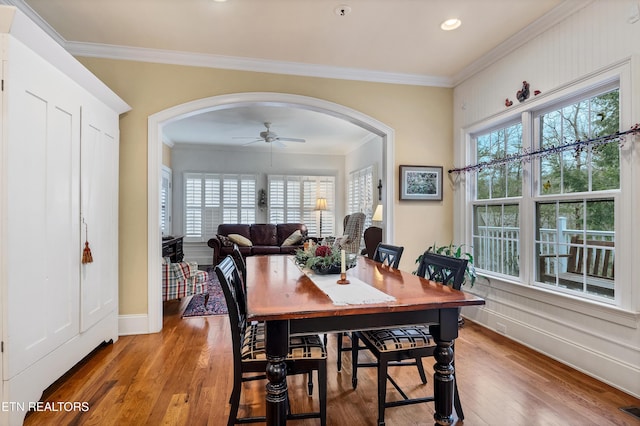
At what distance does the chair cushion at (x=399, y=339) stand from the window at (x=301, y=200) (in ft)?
20.8

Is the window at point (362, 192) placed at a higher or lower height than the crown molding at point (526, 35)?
lower

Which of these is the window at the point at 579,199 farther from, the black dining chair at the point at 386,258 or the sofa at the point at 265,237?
the sofa at the point at 265,237

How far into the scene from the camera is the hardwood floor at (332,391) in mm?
1891

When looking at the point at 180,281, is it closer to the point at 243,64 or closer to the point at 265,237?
the point at 243,64

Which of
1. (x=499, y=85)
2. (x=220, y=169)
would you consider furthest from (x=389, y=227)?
(x=220, y=169)

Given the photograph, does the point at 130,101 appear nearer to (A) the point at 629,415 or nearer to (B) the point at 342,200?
(A) the point at 629,415

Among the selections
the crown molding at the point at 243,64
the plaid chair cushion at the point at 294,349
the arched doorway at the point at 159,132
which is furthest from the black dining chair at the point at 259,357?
the crown molding at the point at 243,64

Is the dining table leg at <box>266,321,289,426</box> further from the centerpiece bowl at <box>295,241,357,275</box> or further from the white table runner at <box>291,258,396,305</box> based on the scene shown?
the centerpiece bowl at <box>295,241,357,275</box>

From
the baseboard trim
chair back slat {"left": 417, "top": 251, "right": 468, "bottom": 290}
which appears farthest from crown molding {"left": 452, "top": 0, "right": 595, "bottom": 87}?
the baseboard trim

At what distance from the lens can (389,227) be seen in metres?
3.90

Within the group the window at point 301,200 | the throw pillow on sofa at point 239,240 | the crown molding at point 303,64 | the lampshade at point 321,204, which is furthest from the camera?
the window at point 301,200

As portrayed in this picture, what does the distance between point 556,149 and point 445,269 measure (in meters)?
1.51

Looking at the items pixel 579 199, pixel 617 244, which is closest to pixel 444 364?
pixel 617 244

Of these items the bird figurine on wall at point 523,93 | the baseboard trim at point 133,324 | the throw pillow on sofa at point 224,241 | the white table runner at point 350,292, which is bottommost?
the baseboard trim at point 133,324
